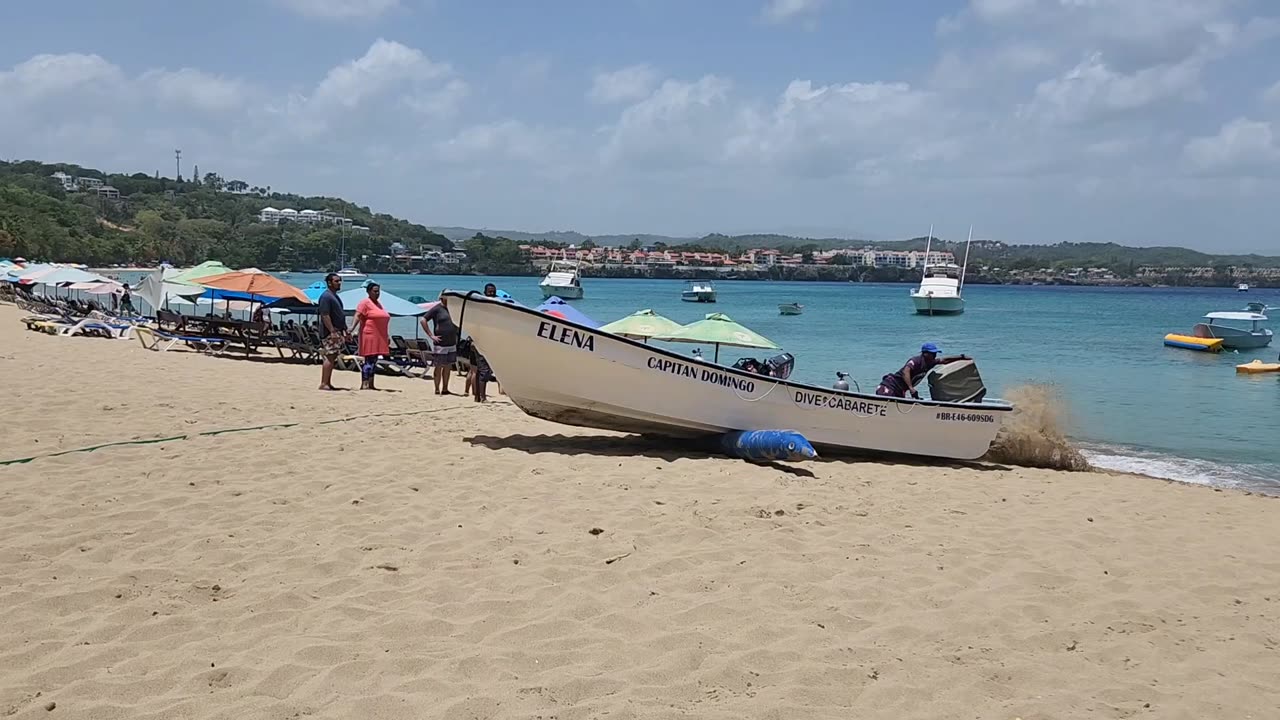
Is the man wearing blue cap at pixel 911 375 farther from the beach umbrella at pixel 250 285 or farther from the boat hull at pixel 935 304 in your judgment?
the boat hull at pixel 935 304

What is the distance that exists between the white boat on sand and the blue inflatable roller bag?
0.35m

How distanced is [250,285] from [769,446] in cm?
1171

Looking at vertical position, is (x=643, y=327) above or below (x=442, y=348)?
above

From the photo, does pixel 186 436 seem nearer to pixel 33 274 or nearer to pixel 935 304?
pixel 33 274

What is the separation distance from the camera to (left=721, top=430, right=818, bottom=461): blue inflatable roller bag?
26.2 ft

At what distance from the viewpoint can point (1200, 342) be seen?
108 ft

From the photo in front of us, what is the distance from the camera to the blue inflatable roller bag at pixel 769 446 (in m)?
7.99

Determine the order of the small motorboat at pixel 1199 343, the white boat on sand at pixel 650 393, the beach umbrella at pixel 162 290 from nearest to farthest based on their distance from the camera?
the white boat on sand at pixel 650 393
the beach umbrella at pixel 162 290
the small motorboat at pixel 1199 343

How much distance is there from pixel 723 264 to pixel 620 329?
162 meters

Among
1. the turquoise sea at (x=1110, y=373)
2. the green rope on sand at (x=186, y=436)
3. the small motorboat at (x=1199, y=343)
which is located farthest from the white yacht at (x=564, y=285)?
the green rope on sand at (x=186, y=436)

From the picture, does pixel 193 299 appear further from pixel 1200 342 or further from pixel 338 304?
pixel 1200 342

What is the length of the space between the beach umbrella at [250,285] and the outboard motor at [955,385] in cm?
1145

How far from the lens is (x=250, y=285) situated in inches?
639

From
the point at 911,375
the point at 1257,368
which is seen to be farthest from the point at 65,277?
the point at 1257,368
